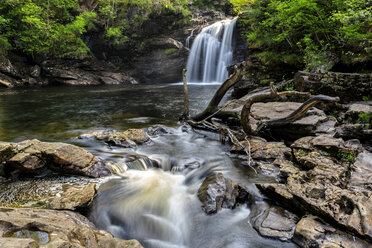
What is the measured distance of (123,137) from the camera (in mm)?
6496

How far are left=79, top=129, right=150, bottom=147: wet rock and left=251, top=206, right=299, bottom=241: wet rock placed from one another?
4.08m

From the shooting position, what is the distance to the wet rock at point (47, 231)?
6.67 feet

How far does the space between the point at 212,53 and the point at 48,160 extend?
20561mm

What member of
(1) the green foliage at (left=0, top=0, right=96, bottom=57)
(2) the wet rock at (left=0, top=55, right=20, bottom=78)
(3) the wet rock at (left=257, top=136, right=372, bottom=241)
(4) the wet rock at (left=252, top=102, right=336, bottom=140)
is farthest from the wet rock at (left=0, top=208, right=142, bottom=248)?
(2) the wet rock at (left=0, top=55, right=20, bottom=78)

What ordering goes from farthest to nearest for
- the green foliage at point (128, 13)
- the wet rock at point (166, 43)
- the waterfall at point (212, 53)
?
the green foliage at point (128, 13) → the wet rock at point (166, 43) → the waterfall at point (212, 53)

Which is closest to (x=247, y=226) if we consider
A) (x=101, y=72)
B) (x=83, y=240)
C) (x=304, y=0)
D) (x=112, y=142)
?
(x=83, y=240)

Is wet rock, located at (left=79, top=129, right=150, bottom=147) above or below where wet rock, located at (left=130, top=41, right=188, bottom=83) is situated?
below

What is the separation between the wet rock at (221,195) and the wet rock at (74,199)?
1.96m

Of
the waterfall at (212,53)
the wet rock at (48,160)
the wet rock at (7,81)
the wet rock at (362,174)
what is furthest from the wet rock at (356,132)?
the wet rock at (7,81)

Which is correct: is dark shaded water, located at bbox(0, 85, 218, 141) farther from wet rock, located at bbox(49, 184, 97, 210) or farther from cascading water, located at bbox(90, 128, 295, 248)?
wet rock, located at bbox(49, 184, 97, 210)

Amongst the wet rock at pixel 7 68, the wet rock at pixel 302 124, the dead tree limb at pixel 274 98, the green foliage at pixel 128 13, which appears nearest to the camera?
the dead tree limb at pixel 274 98

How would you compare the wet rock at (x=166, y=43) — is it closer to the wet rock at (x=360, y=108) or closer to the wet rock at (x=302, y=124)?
the wet rock at (x=302, y=124)

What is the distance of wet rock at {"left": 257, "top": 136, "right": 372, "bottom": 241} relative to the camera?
9.03 ft

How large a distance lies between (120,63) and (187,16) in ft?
32.6
